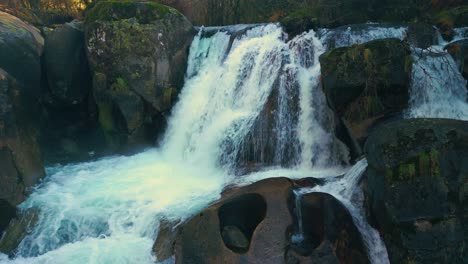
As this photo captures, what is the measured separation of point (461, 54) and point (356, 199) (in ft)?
13.1

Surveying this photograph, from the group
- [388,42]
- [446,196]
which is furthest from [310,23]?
[446,196]

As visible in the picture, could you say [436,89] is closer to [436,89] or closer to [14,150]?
[436,89]

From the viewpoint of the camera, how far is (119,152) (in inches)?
408

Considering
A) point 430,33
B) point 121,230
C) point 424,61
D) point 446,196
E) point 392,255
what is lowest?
point 121,230

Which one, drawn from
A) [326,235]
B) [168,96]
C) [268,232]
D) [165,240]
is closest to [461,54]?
[326,235]

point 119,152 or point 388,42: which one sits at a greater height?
point 388,42

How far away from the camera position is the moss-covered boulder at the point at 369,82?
6.88 metres

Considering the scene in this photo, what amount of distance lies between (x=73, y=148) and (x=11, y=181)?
325 centimetres

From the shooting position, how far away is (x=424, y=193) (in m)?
4.62

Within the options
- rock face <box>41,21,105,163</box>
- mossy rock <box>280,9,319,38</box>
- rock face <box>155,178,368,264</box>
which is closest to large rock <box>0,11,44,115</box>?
rock face <box>41,21,105,163</box>

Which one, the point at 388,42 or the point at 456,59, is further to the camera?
the point at 456,59

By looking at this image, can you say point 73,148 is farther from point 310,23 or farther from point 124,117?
point 310,23

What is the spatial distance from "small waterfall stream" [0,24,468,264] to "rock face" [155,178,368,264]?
38 cm

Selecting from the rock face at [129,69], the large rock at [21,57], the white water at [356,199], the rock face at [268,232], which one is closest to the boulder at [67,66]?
the rock face at [129,69]
